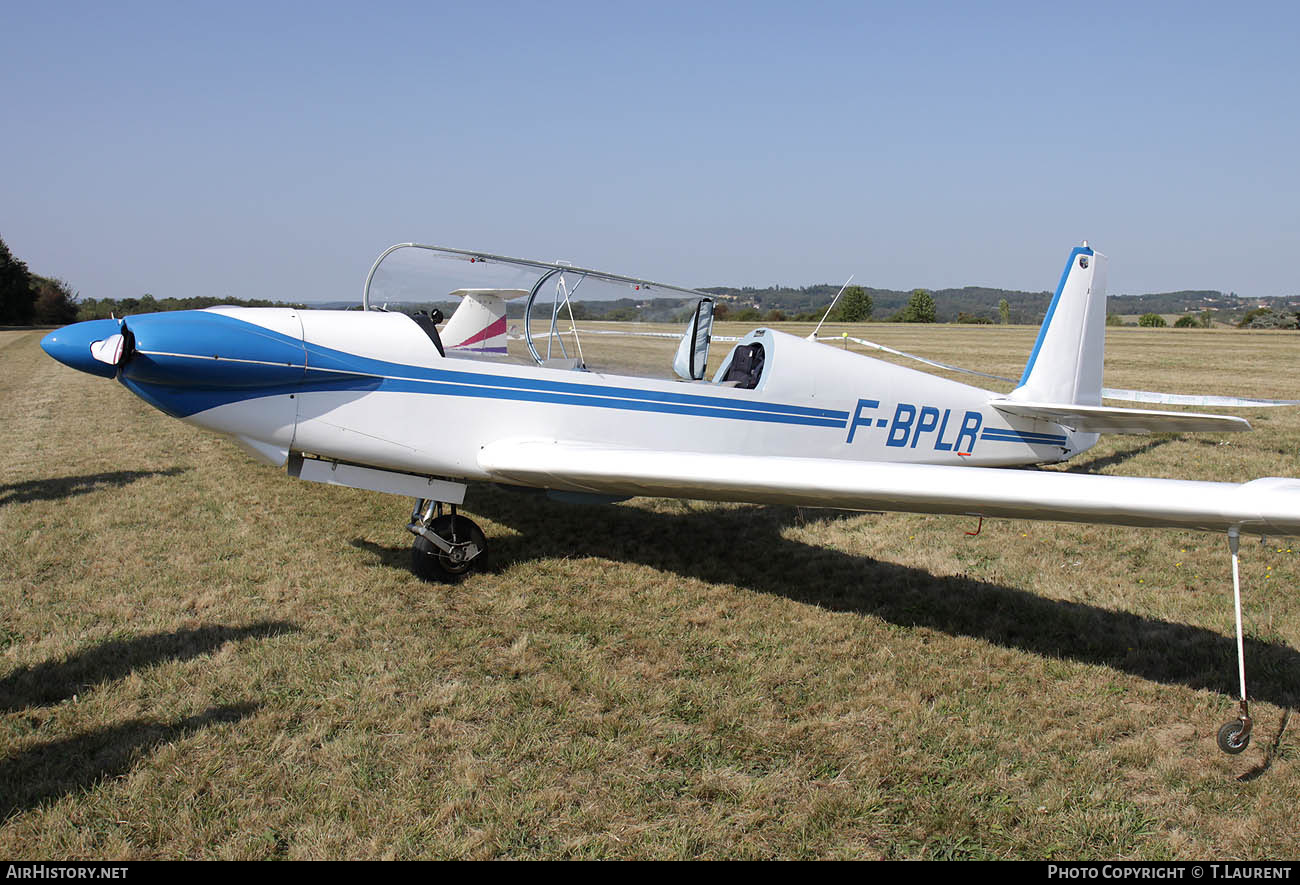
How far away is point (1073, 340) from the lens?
6320mm

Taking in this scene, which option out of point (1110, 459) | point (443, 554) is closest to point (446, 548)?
point (443, 554)

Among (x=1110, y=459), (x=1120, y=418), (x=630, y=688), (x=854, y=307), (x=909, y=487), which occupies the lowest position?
(x=630, y=688)

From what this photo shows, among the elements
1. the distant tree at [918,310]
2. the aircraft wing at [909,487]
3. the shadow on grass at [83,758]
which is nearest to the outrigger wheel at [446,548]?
the aircraft wing at [909,487]

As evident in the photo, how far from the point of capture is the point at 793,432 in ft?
17.9

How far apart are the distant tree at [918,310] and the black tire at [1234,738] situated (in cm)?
8354

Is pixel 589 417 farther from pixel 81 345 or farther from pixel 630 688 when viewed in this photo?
pixel 81 345

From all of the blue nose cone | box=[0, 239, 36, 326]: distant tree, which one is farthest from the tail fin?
box=[0, 239, 36, 326]: distant tree

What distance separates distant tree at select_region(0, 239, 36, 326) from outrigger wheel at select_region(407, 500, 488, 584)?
204 ft

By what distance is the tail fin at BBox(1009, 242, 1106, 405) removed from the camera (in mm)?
6219

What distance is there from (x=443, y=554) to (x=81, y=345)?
2.24 metres

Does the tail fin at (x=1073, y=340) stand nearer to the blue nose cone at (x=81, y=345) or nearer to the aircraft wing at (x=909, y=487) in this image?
the aircraft wing at (x=909, y=487)

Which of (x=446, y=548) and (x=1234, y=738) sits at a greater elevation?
(x=446, y=548)

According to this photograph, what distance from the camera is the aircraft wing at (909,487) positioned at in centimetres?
280
